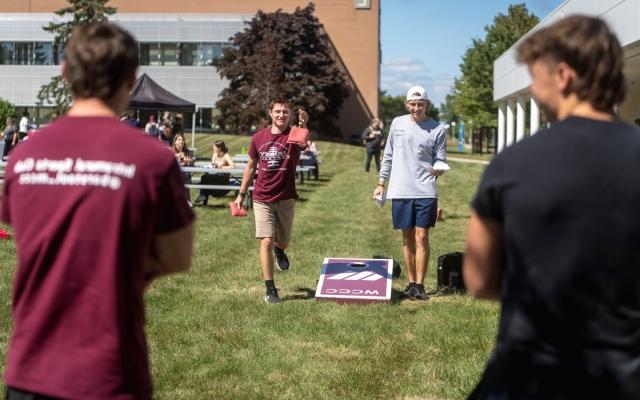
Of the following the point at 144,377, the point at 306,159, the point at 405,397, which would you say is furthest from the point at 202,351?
the point at 306,159

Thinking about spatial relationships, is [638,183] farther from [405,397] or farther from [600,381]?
[405,397]

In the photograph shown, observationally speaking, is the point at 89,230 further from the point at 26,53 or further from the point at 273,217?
the point at 26,53

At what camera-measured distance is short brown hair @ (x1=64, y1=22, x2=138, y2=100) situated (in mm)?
2355

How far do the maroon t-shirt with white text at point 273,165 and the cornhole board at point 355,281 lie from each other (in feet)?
3.34

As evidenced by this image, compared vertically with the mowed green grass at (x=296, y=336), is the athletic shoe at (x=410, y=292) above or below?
above

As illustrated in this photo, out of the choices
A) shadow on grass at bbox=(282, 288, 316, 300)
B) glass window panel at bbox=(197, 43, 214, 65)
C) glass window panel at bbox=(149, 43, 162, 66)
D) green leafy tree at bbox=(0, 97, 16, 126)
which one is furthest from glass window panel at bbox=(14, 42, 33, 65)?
shadow on grass at bbox=(282, 288, 316, 300)

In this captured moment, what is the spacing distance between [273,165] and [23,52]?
58724 millimetres

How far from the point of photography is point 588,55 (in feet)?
7.26

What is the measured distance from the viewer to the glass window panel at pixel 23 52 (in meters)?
60.7

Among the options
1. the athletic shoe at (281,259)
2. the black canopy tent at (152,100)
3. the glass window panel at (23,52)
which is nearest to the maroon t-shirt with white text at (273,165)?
the athletic shoe at (281,259)

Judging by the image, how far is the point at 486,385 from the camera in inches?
93.1

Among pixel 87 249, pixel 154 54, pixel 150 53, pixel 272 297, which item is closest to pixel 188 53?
pixel 154 54

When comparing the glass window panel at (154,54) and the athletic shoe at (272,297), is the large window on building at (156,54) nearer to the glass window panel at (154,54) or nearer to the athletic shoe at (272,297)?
the glass window panel at (154,54)

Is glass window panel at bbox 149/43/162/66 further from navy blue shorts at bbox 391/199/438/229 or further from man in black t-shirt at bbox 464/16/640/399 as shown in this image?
man in black t-shirt at bbox 464/16/640/399
